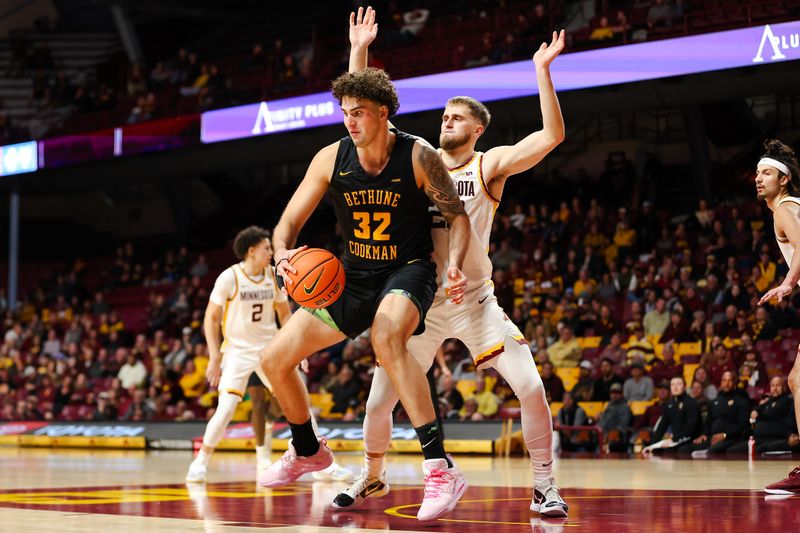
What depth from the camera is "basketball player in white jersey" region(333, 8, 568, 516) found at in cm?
593

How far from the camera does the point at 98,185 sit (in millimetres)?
27000

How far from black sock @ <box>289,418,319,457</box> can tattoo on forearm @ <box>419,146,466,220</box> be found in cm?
140

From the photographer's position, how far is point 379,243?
5.74 m

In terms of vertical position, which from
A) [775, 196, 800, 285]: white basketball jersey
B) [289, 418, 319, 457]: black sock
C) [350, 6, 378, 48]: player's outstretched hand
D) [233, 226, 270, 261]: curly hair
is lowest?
[289, 418, 319, 457]: black sock

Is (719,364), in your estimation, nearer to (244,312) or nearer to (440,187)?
(244,312)

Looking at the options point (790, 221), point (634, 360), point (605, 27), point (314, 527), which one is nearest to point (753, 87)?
point (605, 27)

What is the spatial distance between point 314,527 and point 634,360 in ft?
36.1

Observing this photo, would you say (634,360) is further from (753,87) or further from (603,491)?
(603,491)

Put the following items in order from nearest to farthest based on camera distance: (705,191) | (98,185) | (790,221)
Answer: (790,221) < (705,191) < (98,185)

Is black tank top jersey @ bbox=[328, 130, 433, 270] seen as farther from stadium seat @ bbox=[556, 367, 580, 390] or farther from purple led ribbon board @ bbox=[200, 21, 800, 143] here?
purple led ribbon board @ bbox=[200, 21, 800, 143]

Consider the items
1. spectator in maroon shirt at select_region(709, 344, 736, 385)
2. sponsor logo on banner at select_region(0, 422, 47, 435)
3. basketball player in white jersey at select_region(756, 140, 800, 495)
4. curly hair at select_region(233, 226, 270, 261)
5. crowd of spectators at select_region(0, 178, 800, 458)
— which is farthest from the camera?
sponsor logo on banner at select_region(0, 422, 47, 435)

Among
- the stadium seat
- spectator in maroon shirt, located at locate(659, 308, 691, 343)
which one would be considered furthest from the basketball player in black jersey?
spectator in maroon shirt, located at locate(659, 308, 691, 343)

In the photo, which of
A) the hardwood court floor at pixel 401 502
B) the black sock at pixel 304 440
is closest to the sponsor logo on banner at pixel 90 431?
the hardwood court floor at pixel 401 502

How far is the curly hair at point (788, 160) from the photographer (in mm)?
7391
